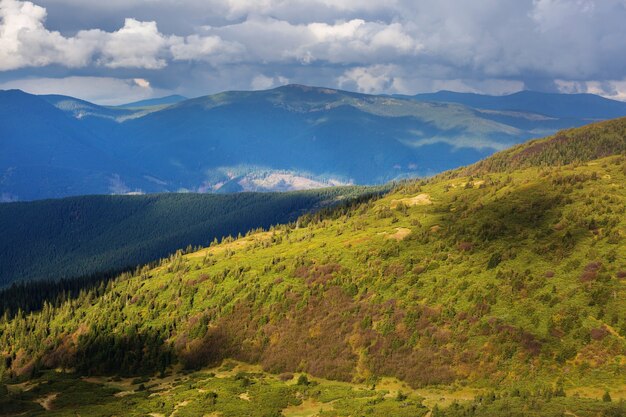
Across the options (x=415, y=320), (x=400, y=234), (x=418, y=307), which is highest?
(x=400, y=234)

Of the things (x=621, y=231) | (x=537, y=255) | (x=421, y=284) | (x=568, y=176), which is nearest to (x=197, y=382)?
(x=421, y=284)

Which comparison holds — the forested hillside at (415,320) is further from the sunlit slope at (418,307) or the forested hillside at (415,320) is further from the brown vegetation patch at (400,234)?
the brown vegetation patch at (400,234)

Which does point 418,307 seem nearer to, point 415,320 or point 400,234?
point 415,320

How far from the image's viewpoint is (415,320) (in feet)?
409

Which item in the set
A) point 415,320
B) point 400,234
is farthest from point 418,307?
point 400,234

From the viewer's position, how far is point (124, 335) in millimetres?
164125

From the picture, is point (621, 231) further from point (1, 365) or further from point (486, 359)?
point (1, 365)

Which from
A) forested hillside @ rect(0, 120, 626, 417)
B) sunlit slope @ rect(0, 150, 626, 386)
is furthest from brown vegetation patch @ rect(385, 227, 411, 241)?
forested hillside @ rect(0, 120, 626, 417)

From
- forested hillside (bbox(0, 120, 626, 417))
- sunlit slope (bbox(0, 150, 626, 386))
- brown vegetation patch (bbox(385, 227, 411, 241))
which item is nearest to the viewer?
forested hillside (bbox(0, 120, 626, 417))

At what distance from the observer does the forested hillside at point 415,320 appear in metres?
98.8

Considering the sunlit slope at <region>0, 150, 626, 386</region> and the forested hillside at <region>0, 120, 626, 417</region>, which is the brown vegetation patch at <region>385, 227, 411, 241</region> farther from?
the forested hillside at <region>0, 120, 626, 417</region>

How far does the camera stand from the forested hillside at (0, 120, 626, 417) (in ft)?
324

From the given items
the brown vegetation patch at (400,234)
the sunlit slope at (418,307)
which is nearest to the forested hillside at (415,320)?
the sunlit slope at (418,307)

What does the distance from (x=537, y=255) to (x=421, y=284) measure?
1188 inches
